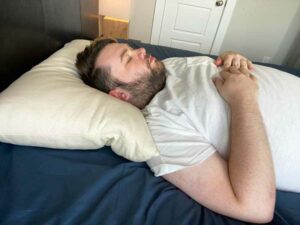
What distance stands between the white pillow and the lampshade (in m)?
A: 2.18

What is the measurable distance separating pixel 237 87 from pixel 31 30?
752 millimetres

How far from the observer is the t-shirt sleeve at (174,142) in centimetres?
69

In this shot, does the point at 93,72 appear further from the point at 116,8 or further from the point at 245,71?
the point at 116,8

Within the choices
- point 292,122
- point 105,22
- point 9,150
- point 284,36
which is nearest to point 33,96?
point 9,150

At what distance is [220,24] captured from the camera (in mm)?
2621

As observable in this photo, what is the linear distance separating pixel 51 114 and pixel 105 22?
2.63 meters

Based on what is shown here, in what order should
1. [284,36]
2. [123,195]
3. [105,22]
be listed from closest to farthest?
[123,195] < [284,36] < [105,22]

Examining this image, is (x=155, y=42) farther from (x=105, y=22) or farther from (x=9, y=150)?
(x=9, y=150)

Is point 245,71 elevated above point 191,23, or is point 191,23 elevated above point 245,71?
point 245,71

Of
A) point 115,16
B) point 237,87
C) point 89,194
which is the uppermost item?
point 237,87

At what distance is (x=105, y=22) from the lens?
9.86 feet

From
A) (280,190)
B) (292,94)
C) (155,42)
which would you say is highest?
(292,94)

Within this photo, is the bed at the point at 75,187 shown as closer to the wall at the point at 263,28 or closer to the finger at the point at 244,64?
the finger at the point at 244,64

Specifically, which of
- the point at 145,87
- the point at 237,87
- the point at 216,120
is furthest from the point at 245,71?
the point at 145,87
